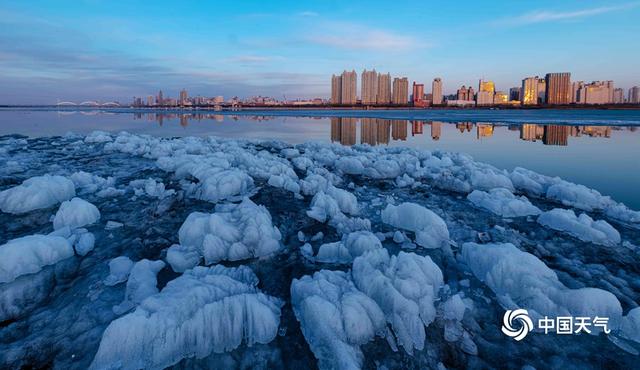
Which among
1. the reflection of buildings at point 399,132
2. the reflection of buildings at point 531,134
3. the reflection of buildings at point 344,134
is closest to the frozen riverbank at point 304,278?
the reflection of buildings at point 344,134

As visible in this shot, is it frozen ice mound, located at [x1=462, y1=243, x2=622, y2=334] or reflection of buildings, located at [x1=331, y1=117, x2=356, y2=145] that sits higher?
reflection of buildings, located at [x1=331, y1=117, x2=356, y2=145]

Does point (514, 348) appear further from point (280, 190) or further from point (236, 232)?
point (280, 190)

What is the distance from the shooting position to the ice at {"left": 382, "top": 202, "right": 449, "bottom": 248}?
409 centimetres

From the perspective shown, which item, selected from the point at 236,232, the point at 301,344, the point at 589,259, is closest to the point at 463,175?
the point at 589,259

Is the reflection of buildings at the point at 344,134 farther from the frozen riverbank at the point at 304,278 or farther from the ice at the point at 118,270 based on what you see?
the ice at the point at 118,270

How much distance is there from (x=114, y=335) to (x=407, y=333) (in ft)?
6.59

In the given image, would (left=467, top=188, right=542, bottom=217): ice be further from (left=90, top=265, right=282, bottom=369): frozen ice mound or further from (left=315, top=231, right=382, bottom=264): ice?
(left=90, top=265, right=282, bottom=369): frozen ice mound

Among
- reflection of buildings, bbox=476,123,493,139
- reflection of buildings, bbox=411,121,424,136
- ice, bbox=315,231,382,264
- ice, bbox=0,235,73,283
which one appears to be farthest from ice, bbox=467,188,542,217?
reflection of buildings, bbox=411,121,424,136

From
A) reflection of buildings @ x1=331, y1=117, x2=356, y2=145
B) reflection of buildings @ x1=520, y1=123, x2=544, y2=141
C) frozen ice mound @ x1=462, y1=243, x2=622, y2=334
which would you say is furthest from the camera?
reflection of buildings @ x1=520, y1=123, x2=544, y2=141

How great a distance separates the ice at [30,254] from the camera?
3115 millimetres

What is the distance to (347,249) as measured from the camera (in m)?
3.73

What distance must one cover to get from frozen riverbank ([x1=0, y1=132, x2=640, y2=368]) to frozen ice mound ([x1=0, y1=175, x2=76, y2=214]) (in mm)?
29

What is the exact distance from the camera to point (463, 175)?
713 centimetres

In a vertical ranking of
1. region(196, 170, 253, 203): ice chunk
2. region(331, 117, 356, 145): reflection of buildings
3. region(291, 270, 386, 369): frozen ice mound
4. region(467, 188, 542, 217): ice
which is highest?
region(331, 117, 356, 145): reflection of buildings
